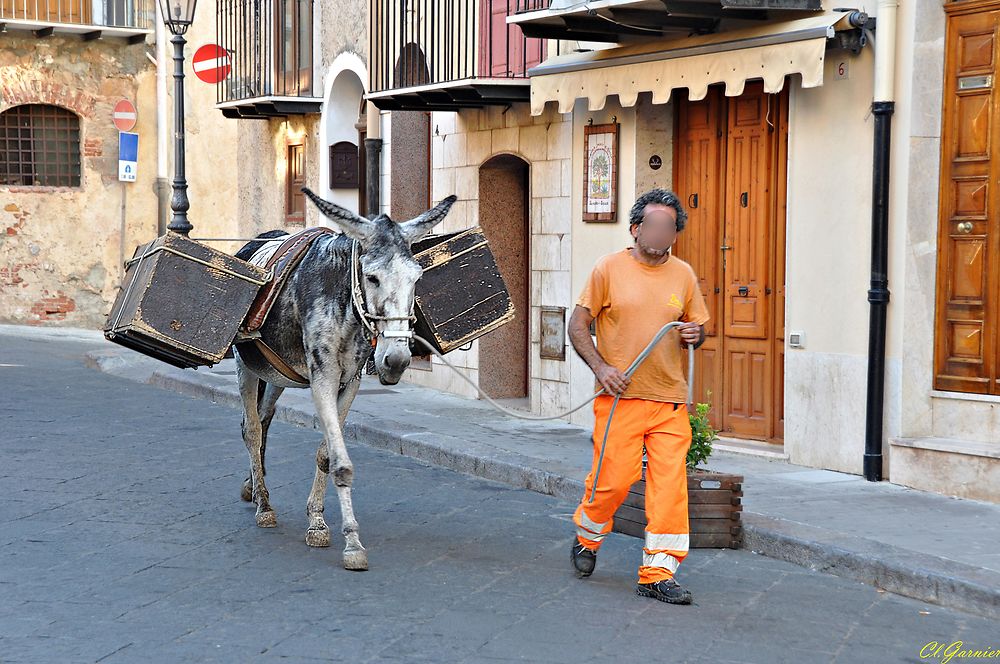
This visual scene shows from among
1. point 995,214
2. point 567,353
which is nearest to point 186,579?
point 995,214

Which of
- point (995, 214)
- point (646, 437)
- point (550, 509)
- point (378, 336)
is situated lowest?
point (550, 509)

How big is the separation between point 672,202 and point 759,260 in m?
4.44

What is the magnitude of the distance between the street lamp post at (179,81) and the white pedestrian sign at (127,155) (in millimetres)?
6635

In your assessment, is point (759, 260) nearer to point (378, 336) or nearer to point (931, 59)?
point (931, 59)

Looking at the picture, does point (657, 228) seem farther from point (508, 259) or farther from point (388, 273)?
point (508, 259)

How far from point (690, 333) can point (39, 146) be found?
19651 mm

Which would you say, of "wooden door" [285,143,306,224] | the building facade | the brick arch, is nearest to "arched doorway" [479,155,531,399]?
"wooden door" [285,143,306,224]

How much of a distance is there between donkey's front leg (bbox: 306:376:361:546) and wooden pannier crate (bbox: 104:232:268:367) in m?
Result: 0.70

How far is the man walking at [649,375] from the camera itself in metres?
6.29

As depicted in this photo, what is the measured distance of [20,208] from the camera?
23062mm

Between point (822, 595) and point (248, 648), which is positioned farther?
point (822, 595)

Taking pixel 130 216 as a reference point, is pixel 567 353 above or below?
below

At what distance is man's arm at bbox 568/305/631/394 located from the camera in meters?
6.34

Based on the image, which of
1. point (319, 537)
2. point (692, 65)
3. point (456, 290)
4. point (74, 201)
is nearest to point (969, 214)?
point (692, 65)
